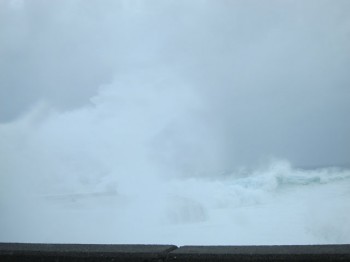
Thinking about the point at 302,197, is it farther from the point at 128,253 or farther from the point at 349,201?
the point at 128,253

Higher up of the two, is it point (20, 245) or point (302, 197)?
point (302, 197)

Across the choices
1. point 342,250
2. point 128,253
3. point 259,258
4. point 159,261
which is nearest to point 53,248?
point 128,253

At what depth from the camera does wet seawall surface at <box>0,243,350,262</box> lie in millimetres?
1809

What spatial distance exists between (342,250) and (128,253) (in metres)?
1.20

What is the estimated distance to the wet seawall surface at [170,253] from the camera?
1.81 metres

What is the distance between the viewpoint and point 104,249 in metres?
2.04

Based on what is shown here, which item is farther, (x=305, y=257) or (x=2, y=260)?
(x=2, y=260)

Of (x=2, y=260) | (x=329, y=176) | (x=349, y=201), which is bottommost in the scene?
(x=2, y=260)

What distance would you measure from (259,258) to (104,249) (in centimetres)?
92

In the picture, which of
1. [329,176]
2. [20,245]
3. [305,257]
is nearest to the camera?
[305,257]

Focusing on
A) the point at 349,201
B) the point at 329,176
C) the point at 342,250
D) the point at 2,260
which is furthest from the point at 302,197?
the point at 2,260

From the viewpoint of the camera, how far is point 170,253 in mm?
1912

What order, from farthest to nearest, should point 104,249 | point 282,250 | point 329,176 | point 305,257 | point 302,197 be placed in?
1. point 329,176
2. point 302,197
3. point 104,249
4. point 282,250
5. point 305,257

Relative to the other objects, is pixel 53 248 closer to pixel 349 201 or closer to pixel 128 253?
pixel 128 253
